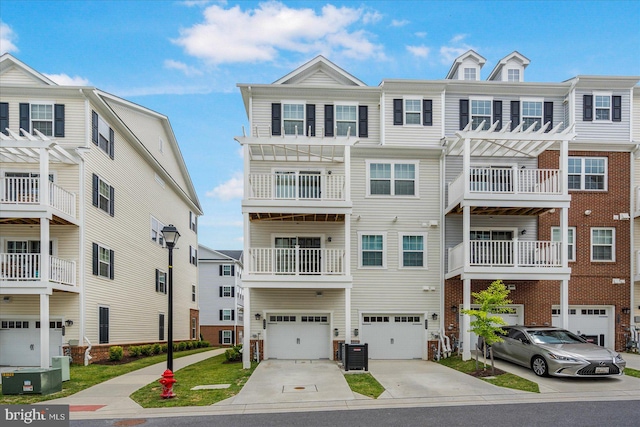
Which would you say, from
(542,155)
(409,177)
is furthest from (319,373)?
(542,155)

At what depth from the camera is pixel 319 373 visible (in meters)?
15.4

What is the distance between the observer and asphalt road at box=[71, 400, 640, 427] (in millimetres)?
9547

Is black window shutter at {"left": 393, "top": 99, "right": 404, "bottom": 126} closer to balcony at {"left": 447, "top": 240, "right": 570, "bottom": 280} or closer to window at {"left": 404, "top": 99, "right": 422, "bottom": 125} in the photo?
window at {"left": 404, "top": 99, "right": 422, "bottom": 125}

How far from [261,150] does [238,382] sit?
8691 mm

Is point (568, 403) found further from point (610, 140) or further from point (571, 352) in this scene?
point (610, 140)

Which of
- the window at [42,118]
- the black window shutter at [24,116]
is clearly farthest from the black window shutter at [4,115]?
the window at [42,118]

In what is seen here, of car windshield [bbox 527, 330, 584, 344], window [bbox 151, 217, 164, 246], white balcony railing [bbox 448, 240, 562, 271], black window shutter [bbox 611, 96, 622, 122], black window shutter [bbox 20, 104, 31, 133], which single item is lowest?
car windshield [bbox 527, 330, 584, 344]

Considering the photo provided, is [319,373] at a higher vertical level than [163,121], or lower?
lower

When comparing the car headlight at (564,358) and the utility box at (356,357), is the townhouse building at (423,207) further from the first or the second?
the car headlight at (564,358)

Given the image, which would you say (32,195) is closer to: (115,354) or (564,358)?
(115,354)

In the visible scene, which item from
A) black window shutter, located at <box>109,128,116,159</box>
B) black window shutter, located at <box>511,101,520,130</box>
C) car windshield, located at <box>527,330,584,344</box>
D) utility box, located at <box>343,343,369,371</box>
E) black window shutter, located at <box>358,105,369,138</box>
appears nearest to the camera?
car windshield, located at <box>527,330,584,344</box>

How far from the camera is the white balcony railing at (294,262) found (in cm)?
1759

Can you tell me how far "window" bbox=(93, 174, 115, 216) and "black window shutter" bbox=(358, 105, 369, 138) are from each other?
10672 mm

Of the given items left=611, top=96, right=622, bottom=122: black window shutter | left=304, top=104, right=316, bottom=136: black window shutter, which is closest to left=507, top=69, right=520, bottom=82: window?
left=611, top=96, right=622, bottom=122: black window shutter
